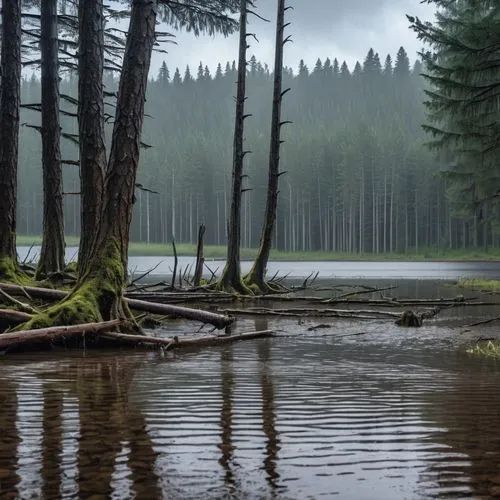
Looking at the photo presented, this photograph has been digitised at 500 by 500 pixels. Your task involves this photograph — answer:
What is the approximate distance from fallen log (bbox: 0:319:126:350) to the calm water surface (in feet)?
0.69

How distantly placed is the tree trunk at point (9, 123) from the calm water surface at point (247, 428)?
4.52 meters

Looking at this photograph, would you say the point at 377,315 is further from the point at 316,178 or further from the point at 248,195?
the point at 248,195

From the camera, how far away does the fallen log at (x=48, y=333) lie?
689cm

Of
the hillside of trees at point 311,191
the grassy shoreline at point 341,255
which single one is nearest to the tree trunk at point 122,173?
the hillside of trees at point 311,191

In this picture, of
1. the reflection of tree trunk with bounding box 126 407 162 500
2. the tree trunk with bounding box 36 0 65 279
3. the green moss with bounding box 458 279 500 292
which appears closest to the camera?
the reflection of tree trunk with bounding box 126 407 162 500

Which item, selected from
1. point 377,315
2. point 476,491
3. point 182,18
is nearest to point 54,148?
point 182,18

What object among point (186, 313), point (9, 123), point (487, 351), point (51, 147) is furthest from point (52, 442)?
point (51, 147)

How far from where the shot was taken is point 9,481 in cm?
270

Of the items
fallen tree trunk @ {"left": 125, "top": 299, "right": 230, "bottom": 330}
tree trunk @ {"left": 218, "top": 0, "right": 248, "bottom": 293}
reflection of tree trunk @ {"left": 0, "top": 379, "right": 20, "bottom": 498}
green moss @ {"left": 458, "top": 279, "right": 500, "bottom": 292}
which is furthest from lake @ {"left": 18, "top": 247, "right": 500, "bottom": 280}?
reflection of tree trunk @ {"left": 0, "top": 379, "right": 20, "bottom": 498}

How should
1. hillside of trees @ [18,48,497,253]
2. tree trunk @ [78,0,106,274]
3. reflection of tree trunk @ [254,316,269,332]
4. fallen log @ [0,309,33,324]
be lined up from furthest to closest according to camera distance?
hillside of trees @ [18,48,497,253], reflection of tree trunk @ [254,316,269,332], tree trunk @ [78,0,106,274], fallen log @ [0,309,33,324]

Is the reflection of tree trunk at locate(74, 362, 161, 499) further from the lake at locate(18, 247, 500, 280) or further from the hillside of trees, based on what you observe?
the hillside of trees

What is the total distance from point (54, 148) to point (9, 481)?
37.5 ft

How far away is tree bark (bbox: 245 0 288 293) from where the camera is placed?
1809cm

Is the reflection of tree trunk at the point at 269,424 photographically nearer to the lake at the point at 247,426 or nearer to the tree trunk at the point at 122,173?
the lake at the point at 247,426
